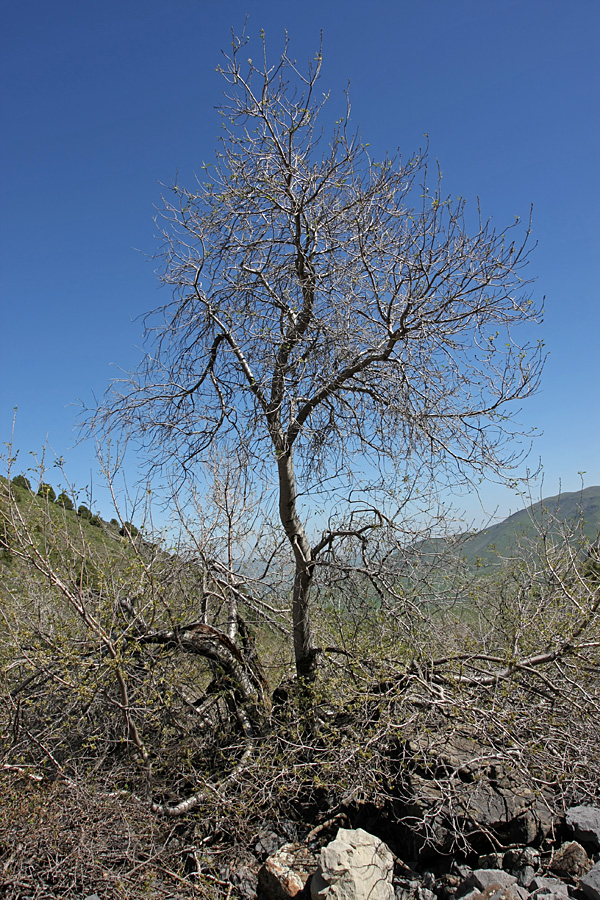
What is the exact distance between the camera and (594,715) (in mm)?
4656

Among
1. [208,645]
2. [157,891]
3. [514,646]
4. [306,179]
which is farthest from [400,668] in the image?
[306,179]

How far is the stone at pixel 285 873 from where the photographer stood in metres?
4.35

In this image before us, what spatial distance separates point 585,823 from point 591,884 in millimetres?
706

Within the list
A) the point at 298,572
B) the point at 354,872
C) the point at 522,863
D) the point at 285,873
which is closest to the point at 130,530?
the point at 298,572

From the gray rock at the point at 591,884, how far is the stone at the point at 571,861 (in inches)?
9.4

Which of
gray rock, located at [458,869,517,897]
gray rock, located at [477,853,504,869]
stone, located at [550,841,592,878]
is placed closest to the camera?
gray rock, located at [458,869,517,897]

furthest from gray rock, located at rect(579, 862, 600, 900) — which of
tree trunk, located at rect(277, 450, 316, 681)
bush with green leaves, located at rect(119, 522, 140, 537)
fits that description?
bush with green leaves, located at rect(119, 522, 140, 537)

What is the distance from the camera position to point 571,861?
4191 millimetres

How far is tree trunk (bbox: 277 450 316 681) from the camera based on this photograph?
562 cm

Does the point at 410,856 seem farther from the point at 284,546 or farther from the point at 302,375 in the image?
the point at 302,375

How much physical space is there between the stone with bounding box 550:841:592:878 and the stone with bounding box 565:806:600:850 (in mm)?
142

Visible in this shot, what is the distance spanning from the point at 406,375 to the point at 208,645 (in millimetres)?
3279

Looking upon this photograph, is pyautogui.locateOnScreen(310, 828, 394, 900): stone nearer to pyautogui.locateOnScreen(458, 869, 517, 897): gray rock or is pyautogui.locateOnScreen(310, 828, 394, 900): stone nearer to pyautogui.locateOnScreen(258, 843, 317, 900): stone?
pyautogui.locateOnScreen(258, 843, 317, 900): stone

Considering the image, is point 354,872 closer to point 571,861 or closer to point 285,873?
point 285,873
